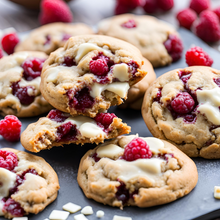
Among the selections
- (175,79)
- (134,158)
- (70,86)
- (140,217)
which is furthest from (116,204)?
(175,79)

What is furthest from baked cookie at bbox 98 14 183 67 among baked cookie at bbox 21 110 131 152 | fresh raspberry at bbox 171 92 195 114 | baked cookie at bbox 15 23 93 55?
baked cookie at bbox 21 110 131 152

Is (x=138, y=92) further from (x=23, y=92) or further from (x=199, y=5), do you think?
(x=199, y=5)

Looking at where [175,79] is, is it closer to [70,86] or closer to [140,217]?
[70,86]

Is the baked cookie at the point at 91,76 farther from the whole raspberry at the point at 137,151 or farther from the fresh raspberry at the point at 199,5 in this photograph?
the fresh raspberry at the point at 199,5

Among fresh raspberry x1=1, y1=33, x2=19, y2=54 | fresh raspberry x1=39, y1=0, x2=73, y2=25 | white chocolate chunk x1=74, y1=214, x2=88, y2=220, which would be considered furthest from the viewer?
fresh raspberry x1=39, y1=0, x2=73, y2=25

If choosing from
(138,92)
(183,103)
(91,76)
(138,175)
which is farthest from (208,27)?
(138,175)

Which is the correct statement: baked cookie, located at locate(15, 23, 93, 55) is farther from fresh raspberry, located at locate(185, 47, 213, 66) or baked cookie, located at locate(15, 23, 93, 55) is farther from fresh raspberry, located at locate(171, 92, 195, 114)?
fresh raspberry, located at locate(171, 92, 195, 114)
